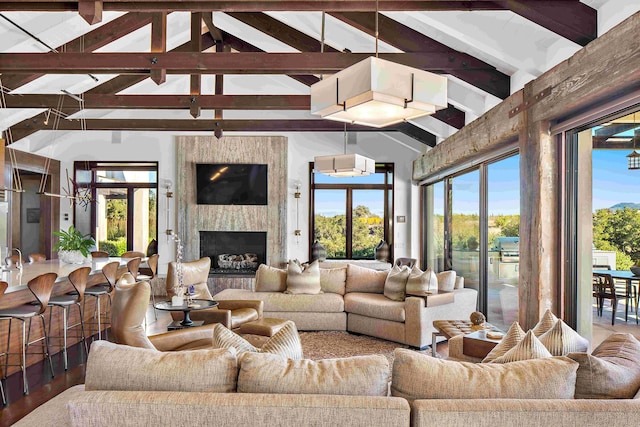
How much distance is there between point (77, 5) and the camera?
13.5 feet

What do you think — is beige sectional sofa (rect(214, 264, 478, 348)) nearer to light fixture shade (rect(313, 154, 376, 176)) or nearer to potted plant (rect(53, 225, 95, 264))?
light fixture shade (rect(313, 154, 376, 176))

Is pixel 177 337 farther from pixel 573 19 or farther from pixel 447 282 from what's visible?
pixel 573 19

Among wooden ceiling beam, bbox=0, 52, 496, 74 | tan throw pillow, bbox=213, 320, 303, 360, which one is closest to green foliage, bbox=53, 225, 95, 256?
wooden ceiling beam, bbox=0, 52, 496, 74

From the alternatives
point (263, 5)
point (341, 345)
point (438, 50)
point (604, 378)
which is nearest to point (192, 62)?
point (263, 5)

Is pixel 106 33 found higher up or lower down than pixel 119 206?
higher up

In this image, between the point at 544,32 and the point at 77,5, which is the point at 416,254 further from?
the point at 77,5

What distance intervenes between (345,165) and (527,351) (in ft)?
17.4

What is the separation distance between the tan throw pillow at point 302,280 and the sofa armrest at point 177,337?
2.41 meters

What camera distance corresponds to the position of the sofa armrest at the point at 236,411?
6.07 ft

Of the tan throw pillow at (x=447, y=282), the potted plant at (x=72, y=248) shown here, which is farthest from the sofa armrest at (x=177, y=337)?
the potted plant at (x=72, y=248)

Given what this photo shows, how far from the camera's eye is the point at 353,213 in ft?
34.5

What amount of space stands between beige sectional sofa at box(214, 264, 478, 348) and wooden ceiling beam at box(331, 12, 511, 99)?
230cm

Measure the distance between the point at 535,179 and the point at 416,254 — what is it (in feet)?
19.5

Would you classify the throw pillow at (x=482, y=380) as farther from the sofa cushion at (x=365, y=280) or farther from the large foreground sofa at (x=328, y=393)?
the sofa cushion at (x=365, y=280)
